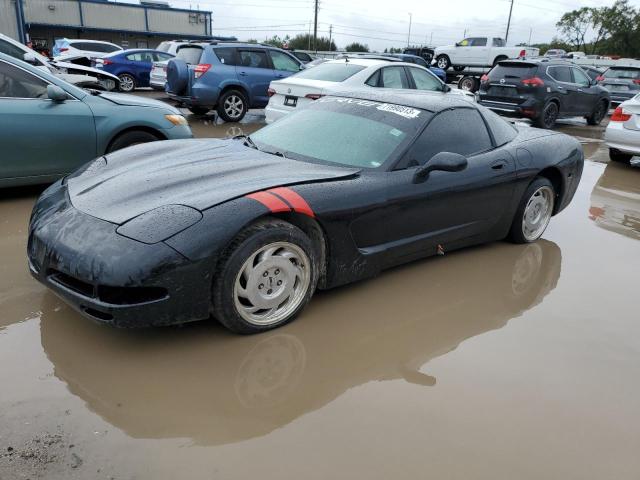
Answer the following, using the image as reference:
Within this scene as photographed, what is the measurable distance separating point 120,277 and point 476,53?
2668cm

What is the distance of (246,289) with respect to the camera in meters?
2.89

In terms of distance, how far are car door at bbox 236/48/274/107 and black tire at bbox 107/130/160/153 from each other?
572cm

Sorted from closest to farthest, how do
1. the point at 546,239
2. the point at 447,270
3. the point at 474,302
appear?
the point at 474,302, the point at 447,270, the point at 546,239

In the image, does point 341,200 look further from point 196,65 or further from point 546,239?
point 196,65

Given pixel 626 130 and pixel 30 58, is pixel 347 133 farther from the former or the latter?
pixel 30 58

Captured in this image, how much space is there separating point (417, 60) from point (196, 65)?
37.1 feet

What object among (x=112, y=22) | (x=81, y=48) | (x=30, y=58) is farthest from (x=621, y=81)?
(x=112, y=22)

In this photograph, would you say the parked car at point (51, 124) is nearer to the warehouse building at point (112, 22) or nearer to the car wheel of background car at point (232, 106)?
the car wheel of background car at point (232, 106)

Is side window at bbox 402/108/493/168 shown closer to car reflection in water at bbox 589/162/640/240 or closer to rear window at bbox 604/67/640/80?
car reflection in water at bbox 589/162/640/240

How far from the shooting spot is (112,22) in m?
39.4

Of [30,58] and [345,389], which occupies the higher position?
[30,58]

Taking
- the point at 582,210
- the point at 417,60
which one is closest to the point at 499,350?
the point at 582,210

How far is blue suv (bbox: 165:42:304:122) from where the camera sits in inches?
414

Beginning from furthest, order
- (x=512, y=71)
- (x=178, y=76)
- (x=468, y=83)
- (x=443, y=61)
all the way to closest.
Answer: (x=443, y=61) → (x=468, y=83) → (x=512, y=71) → (x=178, y=76)
